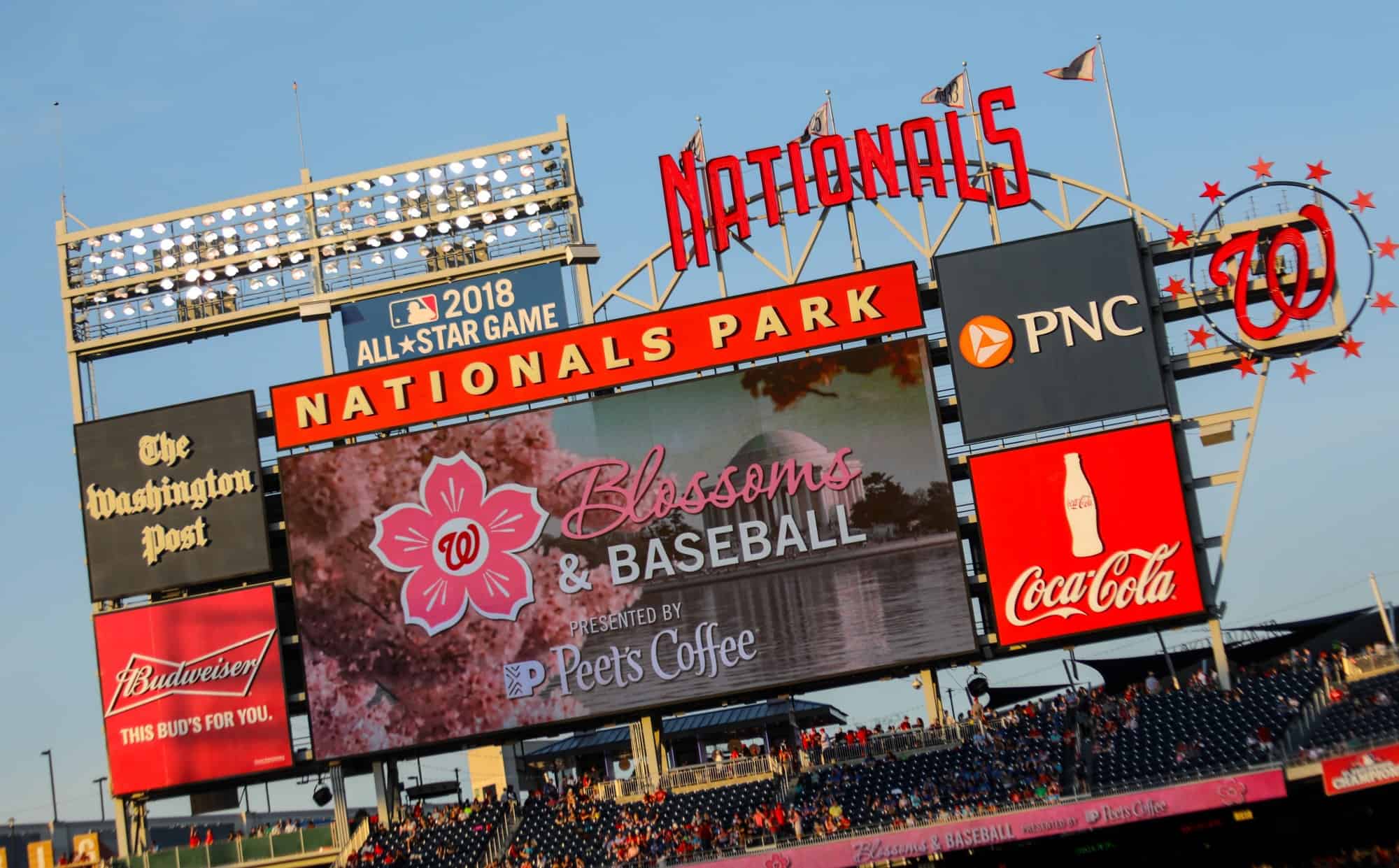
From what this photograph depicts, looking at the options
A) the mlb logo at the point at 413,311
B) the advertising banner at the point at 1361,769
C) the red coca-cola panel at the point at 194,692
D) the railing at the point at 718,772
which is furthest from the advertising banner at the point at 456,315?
the advertising banner at the point at 1361,769

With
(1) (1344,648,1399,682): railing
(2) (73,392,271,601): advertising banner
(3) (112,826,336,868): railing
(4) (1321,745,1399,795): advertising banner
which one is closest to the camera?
(4) (1321,745,1399,795): advertising banner

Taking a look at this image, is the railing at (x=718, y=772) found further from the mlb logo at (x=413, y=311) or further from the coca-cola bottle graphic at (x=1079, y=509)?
the mlb logo at (x=413, y=311)

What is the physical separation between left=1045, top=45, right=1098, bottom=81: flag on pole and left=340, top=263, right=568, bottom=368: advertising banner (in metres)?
13.5

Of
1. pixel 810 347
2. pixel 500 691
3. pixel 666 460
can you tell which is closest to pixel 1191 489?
pixel 810 347

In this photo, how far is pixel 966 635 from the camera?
41.2 m

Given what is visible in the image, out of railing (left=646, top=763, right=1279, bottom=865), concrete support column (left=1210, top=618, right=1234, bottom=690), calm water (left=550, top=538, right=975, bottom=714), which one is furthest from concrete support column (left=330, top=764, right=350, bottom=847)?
concrete support column (left=1210, top=618, right=1234, bottom=690)

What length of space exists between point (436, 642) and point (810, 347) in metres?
11.7

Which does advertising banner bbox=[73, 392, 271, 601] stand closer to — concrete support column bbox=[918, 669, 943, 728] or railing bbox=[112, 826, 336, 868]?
railing bbox=[112, 826, 336, 868]

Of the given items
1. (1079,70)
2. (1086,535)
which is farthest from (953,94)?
(1086,535)

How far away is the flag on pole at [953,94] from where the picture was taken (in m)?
44.1

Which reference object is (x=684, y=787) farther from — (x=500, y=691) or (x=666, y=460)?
(x=666, y=460)

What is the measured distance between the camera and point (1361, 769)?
35188 mm

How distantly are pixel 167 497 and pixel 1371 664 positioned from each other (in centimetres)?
2943

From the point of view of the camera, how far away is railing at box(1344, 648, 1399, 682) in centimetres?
3975
